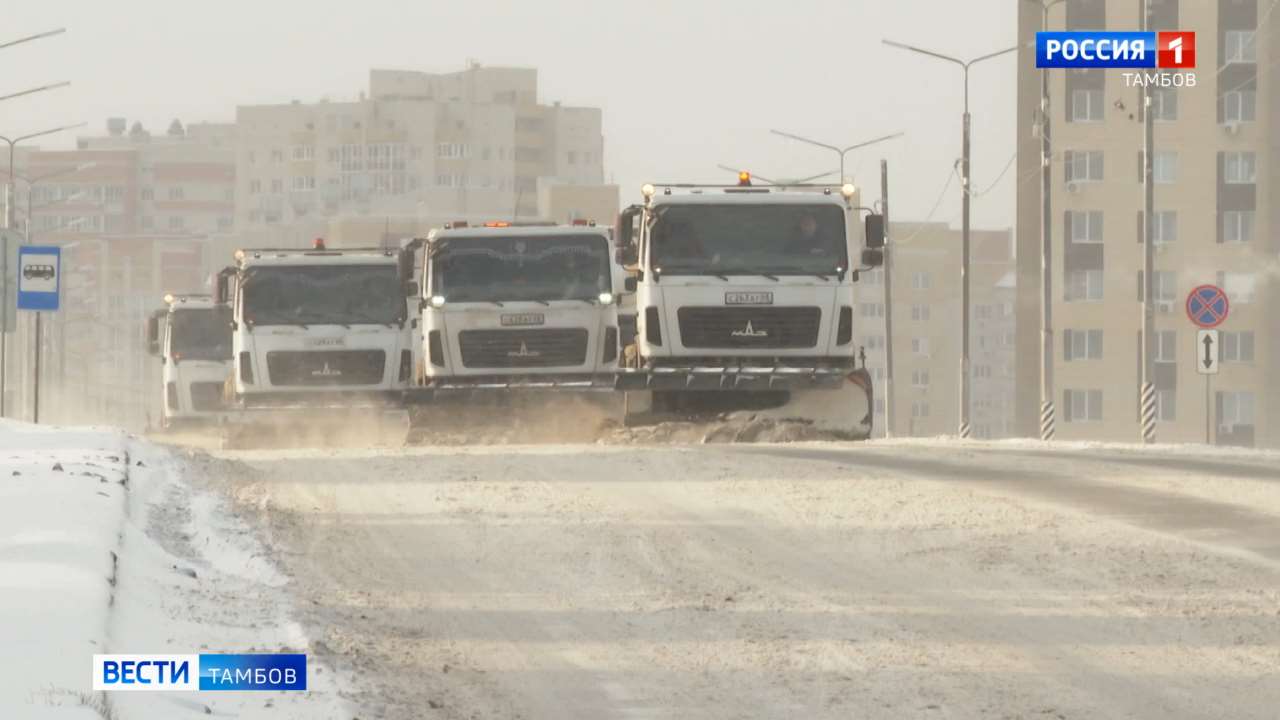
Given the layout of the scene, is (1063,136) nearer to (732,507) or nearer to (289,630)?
(732,507)

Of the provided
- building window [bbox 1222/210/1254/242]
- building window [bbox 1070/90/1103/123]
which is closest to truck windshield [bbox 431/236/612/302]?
building window [bbox 1070/90/1103/123]

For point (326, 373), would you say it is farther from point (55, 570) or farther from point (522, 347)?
point (55, 570)

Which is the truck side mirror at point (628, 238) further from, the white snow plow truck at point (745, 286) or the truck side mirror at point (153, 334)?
the truck side mirror at point (153, 334)

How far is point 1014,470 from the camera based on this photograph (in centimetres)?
2152

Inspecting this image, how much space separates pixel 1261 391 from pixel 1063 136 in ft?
42.6

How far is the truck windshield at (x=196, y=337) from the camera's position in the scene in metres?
41.9

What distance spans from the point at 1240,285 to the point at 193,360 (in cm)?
6195

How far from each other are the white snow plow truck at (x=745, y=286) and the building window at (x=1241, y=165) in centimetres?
7057

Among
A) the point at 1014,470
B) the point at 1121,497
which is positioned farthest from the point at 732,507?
the point at 1014,470

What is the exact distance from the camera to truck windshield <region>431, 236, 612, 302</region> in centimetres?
3005

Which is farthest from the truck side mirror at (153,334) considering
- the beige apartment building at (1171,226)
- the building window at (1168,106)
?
the building window at (1168,106)

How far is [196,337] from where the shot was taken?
42094mm

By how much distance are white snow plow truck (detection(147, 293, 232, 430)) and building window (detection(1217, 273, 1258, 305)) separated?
61.2 m

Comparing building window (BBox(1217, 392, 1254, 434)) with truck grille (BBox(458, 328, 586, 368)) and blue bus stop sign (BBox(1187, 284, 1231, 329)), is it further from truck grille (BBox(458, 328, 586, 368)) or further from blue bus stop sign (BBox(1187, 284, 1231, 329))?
truck grille (BBox(458, 328, 586, 368))
